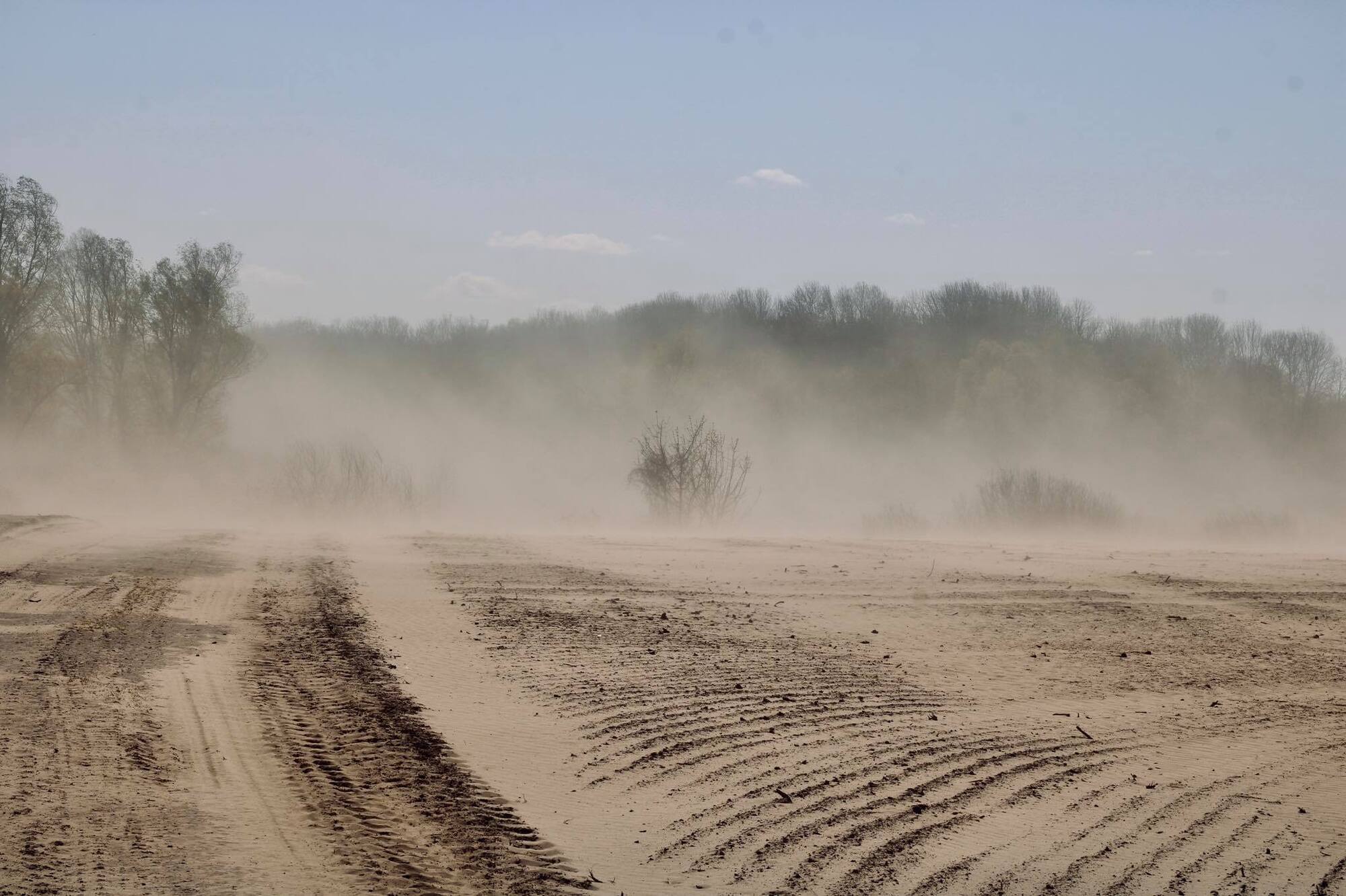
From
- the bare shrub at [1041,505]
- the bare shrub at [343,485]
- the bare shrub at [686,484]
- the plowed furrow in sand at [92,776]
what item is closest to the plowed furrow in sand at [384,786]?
the plowed furrow in sand at [92,776]

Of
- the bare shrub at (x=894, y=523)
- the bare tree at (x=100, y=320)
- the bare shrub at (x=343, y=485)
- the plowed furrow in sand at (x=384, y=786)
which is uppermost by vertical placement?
the bare tree at (x=100, y=320)

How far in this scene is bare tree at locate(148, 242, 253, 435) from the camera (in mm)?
41656

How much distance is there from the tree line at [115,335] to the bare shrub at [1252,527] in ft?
→ 112

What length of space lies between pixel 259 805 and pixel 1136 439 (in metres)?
57.0

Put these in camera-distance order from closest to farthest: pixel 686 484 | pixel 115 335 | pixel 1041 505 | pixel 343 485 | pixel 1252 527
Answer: pixel 1252 527 → pixel 686 484 → pixel 1041 505 → pixel 343 485 → pixel 115 335

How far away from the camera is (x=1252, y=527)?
102ft

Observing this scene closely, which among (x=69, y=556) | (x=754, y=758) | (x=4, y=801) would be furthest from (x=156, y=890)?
(x=69, y=556)

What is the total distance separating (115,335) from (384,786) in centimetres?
4349

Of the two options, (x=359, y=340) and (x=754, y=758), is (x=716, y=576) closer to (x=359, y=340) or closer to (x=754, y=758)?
(x=754, y=758)

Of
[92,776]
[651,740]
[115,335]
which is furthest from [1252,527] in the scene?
[115,335]

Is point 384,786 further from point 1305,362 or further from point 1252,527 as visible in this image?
point 1305,362

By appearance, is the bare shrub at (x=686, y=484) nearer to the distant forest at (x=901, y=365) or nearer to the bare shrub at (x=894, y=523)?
the bare shrub at (x=894, y=523)

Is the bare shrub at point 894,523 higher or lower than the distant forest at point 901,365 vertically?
lower

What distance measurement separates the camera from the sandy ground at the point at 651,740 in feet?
15.8
